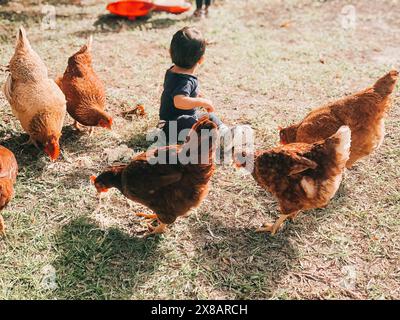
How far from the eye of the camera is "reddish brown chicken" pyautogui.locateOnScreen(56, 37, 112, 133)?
3.60 metres

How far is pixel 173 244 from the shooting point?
9.69ft

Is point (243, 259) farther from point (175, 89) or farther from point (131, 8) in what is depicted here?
point (131, 8)

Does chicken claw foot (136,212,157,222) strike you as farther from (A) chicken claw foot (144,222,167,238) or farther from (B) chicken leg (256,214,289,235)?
(B) chicken leg (256,214,289,235)

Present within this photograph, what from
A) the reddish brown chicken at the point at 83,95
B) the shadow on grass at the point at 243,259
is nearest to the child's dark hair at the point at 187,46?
the reddish brown chicken at the point at 83,95

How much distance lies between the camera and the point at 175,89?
3.32 meters

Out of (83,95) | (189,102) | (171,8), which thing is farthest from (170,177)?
(171,8)

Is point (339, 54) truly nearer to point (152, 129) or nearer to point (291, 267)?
point (152, 129)

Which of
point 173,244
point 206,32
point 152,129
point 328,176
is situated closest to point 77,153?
point 152,129

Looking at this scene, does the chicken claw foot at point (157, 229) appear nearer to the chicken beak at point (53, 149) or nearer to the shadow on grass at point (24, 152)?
the chicken beak at point (53, 149)

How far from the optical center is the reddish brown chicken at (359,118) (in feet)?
9.91

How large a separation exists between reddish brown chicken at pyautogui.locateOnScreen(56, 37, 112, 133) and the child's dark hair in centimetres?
88

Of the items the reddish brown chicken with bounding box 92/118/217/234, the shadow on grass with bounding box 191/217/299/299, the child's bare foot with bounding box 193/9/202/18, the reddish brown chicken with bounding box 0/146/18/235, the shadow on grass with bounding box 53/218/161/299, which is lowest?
the child's bare foot with bounding box 193/9/202/18

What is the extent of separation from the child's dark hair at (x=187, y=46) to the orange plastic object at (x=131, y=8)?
377cm

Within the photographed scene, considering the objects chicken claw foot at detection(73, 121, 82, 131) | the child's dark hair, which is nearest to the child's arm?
the child's dark hair
